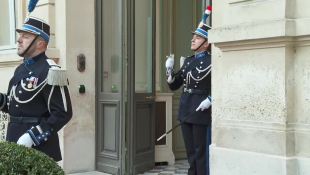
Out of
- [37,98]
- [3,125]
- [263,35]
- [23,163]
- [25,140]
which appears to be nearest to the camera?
[23,163]

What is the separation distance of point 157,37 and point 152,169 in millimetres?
1929

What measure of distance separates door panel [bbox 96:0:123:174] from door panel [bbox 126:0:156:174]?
0.15 m

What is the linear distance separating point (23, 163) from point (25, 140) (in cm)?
116

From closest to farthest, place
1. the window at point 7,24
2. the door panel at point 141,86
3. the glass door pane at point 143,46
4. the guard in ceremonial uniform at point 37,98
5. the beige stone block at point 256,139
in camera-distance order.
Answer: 1. the beige stone block at point 256,139
2. the guard in ceremonial uniform at point 37,98
3. the door panel at point 141,86
4. the glass door pane at point 143,46
5. the window at point 7,24

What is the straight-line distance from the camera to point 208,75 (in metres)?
5.18

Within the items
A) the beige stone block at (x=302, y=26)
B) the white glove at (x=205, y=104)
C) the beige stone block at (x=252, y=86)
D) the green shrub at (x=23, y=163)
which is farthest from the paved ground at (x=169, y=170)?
the green shrub at (x=23, y=163)

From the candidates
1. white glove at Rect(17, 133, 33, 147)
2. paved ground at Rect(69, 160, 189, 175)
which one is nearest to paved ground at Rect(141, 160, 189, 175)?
paved ground at Rect(69, 160, 189, 175)

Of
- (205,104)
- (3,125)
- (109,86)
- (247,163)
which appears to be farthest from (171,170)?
(247,163)

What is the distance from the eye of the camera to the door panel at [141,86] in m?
6.43

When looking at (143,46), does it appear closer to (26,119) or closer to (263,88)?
(26,119)

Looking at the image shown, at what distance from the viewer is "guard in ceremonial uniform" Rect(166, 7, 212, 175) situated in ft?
16.7

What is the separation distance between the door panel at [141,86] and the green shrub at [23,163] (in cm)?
357

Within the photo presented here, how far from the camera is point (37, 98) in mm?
4066

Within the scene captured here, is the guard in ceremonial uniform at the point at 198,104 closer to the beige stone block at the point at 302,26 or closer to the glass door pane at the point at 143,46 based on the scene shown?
the glass door pane at the point at 143,46
